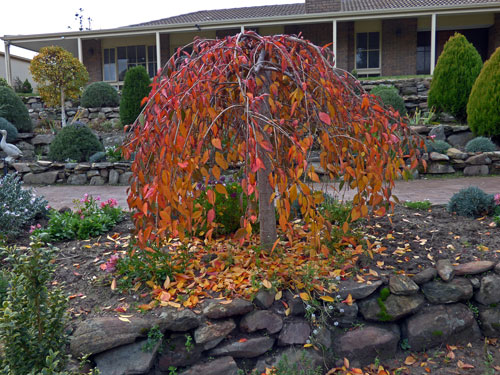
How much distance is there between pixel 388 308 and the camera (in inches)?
105

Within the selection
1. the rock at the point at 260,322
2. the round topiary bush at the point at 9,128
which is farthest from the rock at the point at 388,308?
the round topiary bush at the point at 9,128

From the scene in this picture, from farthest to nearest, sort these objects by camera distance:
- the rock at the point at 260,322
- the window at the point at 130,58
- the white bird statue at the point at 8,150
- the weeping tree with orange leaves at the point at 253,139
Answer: the window at the point at 130,58
the white bird statue at the point at 8,150
the rock at the point at 260,322
the weeping tree with orange leaves at the point at 253,139

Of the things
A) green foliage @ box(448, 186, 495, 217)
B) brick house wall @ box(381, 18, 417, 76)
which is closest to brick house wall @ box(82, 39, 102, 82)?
brick house wall @ box(381, 18, 417, 76)

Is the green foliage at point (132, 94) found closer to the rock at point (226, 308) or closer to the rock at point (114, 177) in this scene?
the rock at point (114, 177)

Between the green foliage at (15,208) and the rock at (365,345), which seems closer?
the rock at (365,345)

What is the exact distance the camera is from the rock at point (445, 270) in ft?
9.05

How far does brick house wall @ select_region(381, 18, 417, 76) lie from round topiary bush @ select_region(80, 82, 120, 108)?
10.0 m

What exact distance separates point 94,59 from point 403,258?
1823cm

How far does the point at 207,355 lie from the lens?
2402 millimetres

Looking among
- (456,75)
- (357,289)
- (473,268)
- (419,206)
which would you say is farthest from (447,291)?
(456,75)

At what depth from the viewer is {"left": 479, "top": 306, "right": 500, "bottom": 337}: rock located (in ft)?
8.98

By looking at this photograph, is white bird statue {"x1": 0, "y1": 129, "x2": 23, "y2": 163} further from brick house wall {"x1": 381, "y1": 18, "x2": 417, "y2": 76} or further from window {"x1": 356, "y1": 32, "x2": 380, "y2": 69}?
brick house wall {"x1": 381, "y1": 18, "x2": 417, "y2": 76}

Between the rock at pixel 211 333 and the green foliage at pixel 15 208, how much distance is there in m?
2.10

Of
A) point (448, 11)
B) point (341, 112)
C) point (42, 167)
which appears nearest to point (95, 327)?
point (341, 112)
